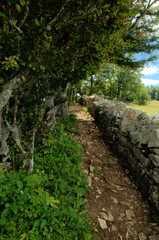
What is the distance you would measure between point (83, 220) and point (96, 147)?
3964mm

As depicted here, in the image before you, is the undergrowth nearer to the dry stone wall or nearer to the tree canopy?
the tree canopy

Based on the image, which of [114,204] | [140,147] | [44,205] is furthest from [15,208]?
[140,147]

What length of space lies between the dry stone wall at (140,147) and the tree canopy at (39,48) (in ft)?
9.61

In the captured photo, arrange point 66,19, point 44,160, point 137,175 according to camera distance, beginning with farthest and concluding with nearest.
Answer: point 137,175, point 44,160, point 66,19

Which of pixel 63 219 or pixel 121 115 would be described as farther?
pixel 121 115

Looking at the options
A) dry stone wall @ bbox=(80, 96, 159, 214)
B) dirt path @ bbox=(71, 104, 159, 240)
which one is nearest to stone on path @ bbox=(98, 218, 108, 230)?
dirt path @ bbox=(71, 104, 159, 240)

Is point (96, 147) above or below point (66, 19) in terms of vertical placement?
below

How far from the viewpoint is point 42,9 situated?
2.62 m

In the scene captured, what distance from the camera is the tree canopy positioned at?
218 centimetres

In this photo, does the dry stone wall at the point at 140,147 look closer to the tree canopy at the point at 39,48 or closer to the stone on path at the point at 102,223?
the stone on path at the point at 102,223

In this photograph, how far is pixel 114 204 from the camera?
12.9ft

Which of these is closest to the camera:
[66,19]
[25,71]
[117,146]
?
[25,71]

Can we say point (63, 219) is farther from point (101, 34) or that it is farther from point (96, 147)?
point (101, 34)

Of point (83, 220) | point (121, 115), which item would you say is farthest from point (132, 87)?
point (83, 220)
